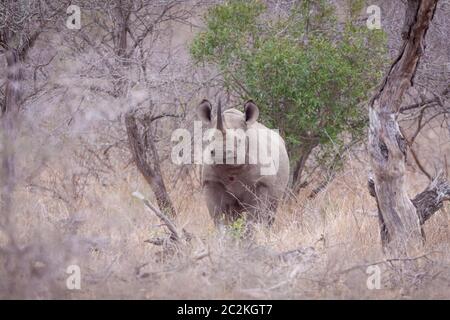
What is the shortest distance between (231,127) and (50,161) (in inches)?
102

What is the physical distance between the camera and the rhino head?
840 centimetres

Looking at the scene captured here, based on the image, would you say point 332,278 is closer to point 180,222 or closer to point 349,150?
point 180,222

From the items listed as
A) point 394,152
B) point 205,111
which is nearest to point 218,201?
point 205,111

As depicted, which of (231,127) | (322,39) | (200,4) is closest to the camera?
(231,127)

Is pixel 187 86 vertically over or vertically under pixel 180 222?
over

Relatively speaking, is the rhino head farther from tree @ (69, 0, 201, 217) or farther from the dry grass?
tree @ (69, 0, 201, 217)

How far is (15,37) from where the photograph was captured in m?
9.76

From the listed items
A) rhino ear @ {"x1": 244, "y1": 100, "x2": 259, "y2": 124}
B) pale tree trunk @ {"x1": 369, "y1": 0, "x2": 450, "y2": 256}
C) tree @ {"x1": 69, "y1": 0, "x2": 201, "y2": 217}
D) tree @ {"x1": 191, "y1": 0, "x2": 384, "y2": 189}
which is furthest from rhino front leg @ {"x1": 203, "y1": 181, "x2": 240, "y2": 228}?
pale tree trunk @ {"x1": 369, "y1": 0, "x2": 450, "y2": 256}

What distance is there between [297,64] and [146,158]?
2384 mm

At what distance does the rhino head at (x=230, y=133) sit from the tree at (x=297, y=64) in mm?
941

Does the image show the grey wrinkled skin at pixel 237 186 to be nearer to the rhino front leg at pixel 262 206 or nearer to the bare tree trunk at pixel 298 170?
the rhino front leg at pixel 262 206

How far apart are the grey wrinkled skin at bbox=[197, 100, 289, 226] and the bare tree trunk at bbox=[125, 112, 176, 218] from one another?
130cm
